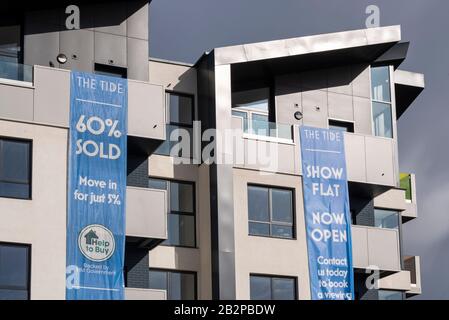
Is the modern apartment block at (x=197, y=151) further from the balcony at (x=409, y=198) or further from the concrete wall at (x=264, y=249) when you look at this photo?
the balcony at (x=409, y=198)

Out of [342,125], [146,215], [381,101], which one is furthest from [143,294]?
[381,101]

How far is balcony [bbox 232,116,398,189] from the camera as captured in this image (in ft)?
112

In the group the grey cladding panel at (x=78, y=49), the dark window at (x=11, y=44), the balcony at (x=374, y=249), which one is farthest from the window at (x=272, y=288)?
the dark window at (x=11, y=44)

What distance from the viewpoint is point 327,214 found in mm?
34875

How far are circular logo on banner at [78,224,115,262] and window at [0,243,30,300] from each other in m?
1.62

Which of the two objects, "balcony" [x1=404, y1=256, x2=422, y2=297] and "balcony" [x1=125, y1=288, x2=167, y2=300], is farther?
"balcony" [x1=404, y1=256, x2=422, y2=297]

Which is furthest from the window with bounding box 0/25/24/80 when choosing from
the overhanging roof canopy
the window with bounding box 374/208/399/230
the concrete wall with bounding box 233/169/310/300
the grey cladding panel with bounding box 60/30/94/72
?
the overhanging roof canopy

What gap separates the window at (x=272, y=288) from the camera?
1302 inches

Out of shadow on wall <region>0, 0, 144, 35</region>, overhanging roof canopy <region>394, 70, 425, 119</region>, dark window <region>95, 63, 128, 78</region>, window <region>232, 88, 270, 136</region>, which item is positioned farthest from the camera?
overhanging roof canopy <region>394, 70, 425, 119</region>

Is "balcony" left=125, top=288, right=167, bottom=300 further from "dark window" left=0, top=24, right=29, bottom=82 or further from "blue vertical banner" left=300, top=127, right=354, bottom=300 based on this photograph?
"dark window" left=0, top=24, right=29, bottom=82

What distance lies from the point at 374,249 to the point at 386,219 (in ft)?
10.3

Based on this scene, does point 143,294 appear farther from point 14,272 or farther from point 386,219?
point 386,219

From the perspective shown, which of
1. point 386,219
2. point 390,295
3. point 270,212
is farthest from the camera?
point 390,295
